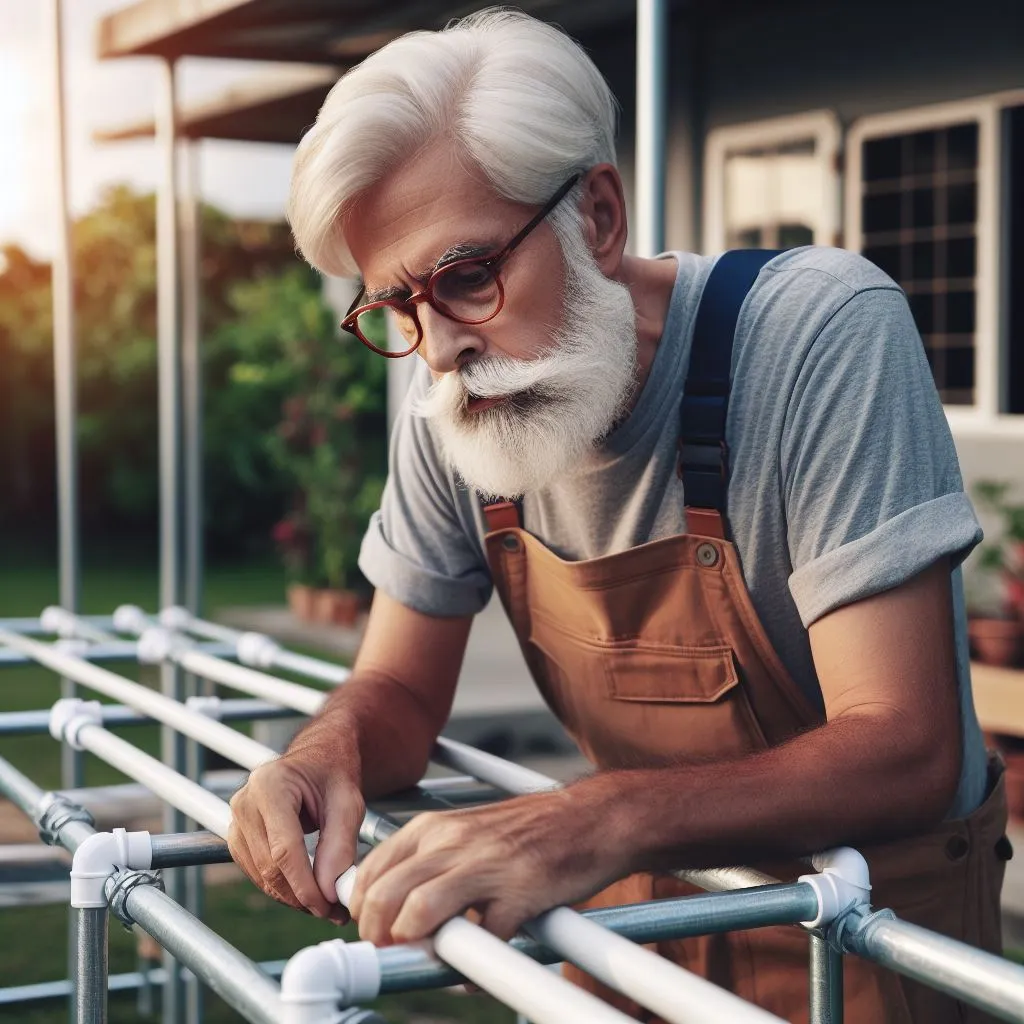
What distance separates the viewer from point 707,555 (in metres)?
1.73

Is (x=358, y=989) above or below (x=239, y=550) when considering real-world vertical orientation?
above

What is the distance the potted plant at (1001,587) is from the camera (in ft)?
18.6

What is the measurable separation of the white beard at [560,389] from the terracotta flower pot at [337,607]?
897 centimetres

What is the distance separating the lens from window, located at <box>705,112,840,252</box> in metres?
7.30

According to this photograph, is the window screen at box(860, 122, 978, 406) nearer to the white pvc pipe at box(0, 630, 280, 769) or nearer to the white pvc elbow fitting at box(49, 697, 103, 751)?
the white pvc pipe at box(0, 630, 280, 769)

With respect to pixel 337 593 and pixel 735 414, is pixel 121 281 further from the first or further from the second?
pixel 735 414

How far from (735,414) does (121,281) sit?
1727 cm

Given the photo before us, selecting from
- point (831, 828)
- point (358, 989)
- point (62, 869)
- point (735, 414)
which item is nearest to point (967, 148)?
point (62, 869)

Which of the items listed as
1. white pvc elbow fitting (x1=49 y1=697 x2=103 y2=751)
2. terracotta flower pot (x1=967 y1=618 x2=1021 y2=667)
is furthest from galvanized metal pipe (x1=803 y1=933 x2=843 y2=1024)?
terracotta flower pot (x1=967 y1=618 x2=1021 y2=667)

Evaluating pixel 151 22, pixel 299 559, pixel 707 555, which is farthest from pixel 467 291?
pixel 299 559

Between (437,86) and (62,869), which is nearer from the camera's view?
(437,86)

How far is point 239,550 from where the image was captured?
16.5 m

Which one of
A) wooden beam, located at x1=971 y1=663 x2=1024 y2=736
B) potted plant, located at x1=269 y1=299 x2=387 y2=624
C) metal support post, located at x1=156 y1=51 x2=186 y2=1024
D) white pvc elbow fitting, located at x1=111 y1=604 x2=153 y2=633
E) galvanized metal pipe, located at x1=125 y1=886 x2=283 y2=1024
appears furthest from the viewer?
potted plant, located at x1=269 y1=299 x2=387 y2=624

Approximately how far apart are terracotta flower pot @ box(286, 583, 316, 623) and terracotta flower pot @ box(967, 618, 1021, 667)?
6.27m
